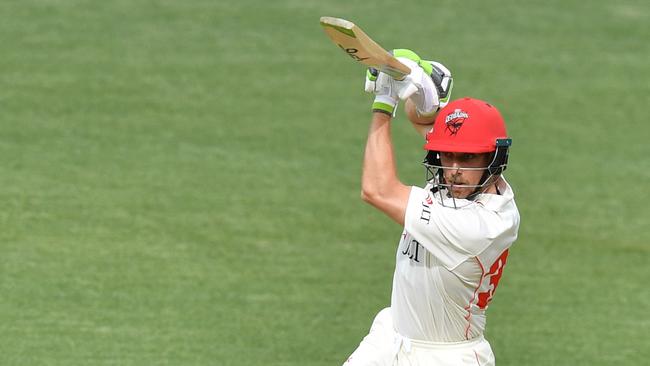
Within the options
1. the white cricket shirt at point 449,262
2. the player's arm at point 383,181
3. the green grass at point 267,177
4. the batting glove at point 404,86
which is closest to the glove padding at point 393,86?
the batting glove at point 404,86

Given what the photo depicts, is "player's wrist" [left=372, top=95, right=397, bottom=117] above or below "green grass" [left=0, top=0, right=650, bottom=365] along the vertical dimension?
above

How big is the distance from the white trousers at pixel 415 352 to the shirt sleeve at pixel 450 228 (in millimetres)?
484

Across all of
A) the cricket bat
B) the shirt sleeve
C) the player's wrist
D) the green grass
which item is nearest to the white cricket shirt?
the shirt sleeve

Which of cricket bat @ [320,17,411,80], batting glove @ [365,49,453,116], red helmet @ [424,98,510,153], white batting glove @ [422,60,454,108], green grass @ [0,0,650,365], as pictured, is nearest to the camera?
cricket bat @ [320,17,411,80]

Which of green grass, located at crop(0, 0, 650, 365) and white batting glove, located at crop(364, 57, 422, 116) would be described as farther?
green grass, located at crop(0, 0, 650, 365)

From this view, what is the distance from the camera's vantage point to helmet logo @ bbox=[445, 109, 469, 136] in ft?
17.7

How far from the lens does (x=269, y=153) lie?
1159 centimetres

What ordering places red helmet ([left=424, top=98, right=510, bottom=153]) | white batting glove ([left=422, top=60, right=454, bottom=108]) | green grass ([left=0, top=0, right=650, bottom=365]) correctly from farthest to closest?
1. green grass ([left=0, top=0, right=650, bottom=365])
2. white batting glove ([left=422, top=60, right=454, bottom=108])
3. red helmet ([left=424, top=98, right=510, bottom=153])

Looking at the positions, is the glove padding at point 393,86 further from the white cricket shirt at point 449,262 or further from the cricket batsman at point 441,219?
the white cricket shirt at point 449,262

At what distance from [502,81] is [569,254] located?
375 cm

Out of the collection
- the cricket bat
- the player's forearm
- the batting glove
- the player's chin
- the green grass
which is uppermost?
the cricket bat

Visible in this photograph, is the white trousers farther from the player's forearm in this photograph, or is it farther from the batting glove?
the batting glove

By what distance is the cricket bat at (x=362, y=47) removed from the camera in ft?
17.2

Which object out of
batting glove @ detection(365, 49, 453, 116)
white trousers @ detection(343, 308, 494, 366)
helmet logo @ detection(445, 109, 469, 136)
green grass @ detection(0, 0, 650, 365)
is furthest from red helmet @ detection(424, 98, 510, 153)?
green grass @ detection(0, 0, 650, 365)
